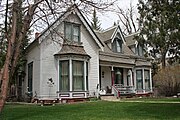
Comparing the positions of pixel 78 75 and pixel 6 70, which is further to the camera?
pixel 78 75

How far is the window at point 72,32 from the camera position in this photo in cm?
2472

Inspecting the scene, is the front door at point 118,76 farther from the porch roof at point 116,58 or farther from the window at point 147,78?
the window at point 147,78

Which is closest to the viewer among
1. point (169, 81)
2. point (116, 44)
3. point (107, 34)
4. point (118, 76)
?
point (116, 44)

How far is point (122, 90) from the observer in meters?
28.6

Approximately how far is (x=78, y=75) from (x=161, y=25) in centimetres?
1265

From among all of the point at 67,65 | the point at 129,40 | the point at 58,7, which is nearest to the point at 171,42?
the point at 58,7

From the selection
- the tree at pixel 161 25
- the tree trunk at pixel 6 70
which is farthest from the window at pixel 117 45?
the tree trunk at pixel 6 70

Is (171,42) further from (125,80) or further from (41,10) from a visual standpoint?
(125,80)

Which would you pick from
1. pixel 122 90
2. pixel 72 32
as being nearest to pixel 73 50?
pixel 72 32

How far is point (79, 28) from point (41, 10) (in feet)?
44.9

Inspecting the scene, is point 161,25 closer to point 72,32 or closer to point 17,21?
point 17,21

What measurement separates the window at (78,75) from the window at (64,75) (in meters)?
0.64

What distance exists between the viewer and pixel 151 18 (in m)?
13.3

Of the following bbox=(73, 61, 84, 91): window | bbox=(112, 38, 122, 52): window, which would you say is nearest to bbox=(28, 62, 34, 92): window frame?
bbox=(73, 61, 84, 91): window
